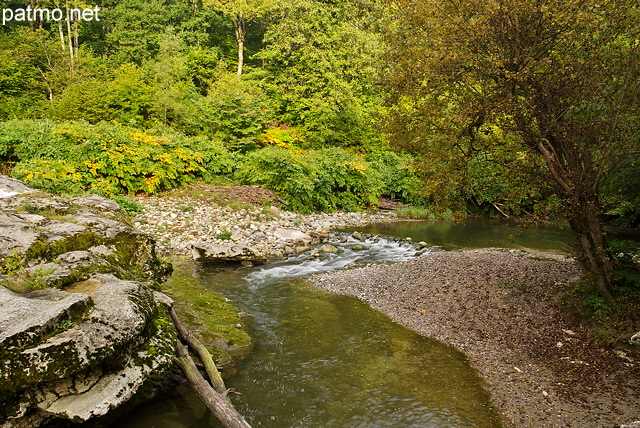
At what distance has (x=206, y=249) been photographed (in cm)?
1234

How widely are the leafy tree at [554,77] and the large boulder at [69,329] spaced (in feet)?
18.2

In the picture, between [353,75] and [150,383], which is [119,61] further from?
[150,383]

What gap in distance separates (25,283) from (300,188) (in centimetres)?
1513

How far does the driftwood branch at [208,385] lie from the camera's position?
13.4 ft

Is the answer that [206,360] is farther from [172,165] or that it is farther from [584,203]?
[172,165]

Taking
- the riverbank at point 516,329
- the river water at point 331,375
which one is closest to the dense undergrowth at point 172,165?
the riverbank at point 516,329

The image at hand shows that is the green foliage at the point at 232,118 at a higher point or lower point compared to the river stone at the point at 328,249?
higher

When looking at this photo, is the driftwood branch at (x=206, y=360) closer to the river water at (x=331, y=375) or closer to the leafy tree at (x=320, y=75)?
the river water at (x=331, y=375)

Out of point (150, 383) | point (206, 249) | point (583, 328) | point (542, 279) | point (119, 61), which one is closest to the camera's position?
point (150, 383)

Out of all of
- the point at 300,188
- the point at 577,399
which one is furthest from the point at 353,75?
the point at 577,399

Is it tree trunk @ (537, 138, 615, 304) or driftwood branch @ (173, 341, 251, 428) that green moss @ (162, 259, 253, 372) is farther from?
tree trunk @ (537, 138, 615, 304)

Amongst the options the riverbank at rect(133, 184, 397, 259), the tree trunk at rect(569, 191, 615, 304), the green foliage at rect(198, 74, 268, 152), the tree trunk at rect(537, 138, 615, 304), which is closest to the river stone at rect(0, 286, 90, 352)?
the tree trunk at rect(537, 138, 615, 304)

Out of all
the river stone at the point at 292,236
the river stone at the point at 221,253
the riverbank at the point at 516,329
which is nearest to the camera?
the riverbank at the point at 516,329

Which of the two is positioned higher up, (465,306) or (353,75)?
(353,75)
